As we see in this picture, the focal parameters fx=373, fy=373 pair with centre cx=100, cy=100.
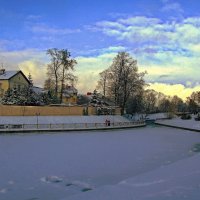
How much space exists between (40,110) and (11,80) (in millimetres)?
18699

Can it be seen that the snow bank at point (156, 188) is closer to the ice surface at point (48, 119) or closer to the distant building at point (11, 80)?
the ice surface at point (48, 119)

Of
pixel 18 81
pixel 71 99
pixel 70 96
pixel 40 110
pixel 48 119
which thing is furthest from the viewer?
pixel 71 99

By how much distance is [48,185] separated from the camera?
1273 centimetres

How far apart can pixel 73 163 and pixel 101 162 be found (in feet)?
4.78

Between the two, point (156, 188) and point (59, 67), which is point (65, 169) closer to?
point (156, 188)

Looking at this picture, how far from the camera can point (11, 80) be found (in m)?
67.8

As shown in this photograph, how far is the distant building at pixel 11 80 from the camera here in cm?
6675

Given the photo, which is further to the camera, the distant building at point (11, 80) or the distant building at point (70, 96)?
the distant building at point (70, 96)

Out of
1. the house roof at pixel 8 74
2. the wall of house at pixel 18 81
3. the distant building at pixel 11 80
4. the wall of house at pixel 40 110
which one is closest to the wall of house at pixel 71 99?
the wall of house at pixel 18 81

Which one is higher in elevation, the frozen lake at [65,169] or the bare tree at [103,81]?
the bare tree at [103,81]

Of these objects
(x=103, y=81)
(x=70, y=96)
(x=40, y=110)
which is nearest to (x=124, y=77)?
(x=103, y=81)

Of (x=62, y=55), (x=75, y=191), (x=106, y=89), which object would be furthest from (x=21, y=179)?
(x=106, y=89)

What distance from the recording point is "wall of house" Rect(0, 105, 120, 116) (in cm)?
4847

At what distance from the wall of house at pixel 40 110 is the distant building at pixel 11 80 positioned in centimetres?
1481
